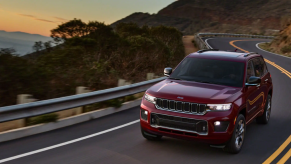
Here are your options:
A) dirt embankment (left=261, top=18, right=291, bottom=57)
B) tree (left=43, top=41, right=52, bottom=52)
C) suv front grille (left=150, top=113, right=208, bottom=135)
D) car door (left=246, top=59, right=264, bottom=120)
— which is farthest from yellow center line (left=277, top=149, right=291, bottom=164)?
dirt embankment (left=261, top=18, right=291, bottom=57)

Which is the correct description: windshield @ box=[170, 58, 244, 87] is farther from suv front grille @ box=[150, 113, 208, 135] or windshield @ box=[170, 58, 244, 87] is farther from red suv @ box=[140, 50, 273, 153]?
suv front grille @ box=[150, 113, 208, 135]

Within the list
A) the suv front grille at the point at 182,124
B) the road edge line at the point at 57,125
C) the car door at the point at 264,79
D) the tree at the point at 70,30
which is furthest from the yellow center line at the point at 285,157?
the tree at the point at 70,30

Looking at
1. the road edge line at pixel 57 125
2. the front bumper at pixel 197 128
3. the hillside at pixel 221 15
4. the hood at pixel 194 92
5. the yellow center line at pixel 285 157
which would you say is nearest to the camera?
the front bumper at pixel 197 128

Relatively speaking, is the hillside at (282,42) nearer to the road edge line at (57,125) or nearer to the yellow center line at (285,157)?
the road edge line at (57,125)

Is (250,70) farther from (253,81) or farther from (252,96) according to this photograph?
(253,81)

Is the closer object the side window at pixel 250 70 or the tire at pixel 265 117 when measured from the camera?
the side window at pixel 250 70

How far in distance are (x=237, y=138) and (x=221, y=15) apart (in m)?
172

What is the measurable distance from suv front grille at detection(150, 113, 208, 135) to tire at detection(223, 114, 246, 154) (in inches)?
24.8

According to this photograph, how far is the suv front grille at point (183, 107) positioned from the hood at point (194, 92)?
2.7 inches

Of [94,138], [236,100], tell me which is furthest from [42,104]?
[236,100]

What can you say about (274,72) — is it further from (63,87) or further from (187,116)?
(187,116)

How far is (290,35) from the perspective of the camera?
4319 centimetres

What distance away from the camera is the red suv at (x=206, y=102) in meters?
6.26

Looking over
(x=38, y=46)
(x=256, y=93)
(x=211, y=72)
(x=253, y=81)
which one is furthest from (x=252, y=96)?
(x=38, y=46)
